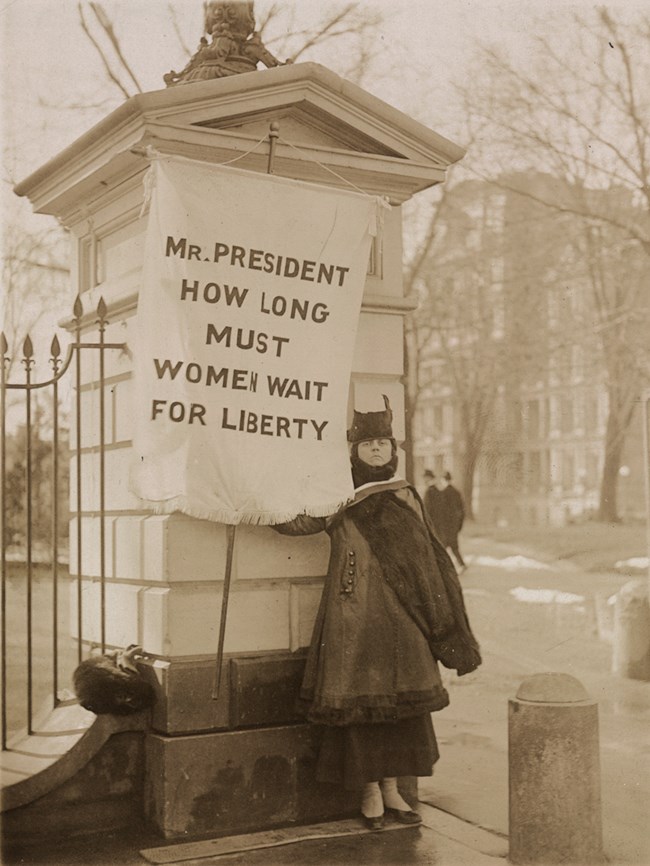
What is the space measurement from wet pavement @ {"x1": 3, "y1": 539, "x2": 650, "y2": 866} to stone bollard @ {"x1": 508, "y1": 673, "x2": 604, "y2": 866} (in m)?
0.24

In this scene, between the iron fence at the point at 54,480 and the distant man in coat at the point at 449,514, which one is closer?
the iron fence at the point at 54,480

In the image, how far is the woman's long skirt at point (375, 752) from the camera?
5.30m

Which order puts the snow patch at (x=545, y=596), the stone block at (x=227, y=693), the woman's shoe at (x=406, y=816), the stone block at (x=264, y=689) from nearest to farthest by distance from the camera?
the stone block at (x=227, y=693) → the stone block at (x=264, y=689) → the woman's shoe at (x=406, y=816) → the snow patch at (x=545, y=596)

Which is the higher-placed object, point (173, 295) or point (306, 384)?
point (173, 295)

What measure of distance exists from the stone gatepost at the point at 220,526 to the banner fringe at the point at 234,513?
0.18 meters

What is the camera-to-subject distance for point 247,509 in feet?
17.2

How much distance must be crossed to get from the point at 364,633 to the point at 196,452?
1154mm

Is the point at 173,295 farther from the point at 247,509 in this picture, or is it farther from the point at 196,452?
the point at 247,509

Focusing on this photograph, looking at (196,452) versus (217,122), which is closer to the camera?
(196,452)

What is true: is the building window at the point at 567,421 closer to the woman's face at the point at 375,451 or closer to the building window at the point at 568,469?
the building window at the point at 568,469

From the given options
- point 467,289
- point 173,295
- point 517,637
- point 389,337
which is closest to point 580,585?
point 517,637

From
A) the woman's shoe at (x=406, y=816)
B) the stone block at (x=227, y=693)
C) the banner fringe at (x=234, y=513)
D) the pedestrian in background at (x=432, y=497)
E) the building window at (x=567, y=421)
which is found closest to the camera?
the banner fringe at (x=234, y=513)

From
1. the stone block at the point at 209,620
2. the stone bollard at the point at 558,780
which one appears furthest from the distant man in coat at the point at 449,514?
the stone bollard at the point at 558,780

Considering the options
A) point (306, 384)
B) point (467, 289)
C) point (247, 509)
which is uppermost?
point (467, 289)
